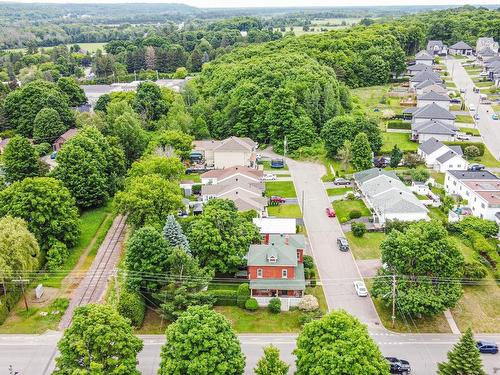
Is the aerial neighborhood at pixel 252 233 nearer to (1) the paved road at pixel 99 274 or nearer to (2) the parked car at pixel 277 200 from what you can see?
(1) the paved road at pixel 99 274

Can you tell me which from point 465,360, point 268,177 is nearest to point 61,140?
point 268,177

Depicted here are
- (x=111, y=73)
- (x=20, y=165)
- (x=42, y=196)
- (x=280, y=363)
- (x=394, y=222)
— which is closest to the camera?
(x=280, y=363)

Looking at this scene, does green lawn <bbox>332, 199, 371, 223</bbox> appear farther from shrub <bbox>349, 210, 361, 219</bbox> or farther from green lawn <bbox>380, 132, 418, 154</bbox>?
green lawn <bbox>380, 132, 418, 154</bbox>

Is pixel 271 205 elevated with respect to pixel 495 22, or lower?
lower

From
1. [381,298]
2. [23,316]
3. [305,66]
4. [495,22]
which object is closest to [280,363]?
[381,298]

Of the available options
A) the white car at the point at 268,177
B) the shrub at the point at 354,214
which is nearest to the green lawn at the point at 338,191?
the shrub at the point at 354,214

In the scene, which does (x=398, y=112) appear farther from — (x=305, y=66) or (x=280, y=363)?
(x=280, y=363)
